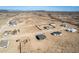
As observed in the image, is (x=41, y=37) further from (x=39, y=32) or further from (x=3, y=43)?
(x=3, y=43)

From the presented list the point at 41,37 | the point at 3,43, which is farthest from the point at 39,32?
the point at 3,43

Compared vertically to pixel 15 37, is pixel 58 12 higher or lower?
higher

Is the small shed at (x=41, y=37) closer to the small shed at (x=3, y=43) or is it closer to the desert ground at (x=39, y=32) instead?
the desert ground at (x=39, y=32)

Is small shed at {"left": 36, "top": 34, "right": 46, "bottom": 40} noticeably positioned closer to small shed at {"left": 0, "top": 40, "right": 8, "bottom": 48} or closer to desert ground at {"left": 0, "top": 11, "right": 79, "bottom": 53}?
desert ground at {"left": 0, "top": 11, "right": 79, "bottom": 53}

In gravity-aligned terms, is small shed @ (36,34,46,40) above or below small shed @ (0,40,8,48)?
above

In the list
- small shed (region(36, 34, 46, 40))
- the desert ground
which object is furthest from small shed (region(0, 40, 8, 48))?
small shed (region(36, 34, 46, 40))

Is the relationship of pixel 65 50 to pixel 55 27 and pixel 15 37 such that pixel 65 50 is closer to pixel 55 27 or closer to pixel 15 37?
pixel 55 27

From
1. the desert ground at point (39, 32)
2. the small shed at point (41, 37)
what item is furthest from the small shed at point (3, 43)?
the small shed at point (41, 37)

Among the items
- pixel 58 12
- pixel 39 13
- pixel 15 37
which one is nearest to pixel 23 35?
pixel 15 37
